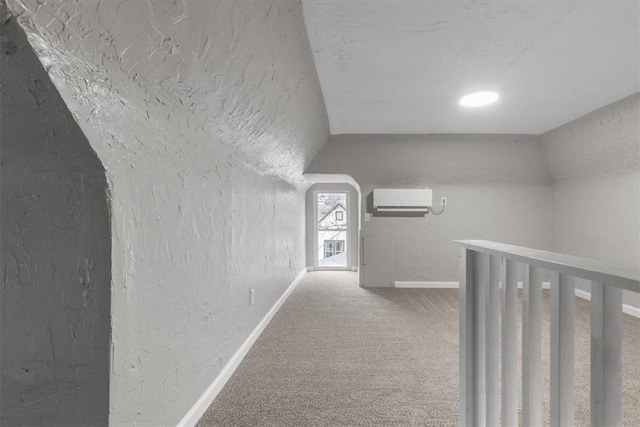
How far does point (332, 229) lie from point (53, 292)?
5.52 meters

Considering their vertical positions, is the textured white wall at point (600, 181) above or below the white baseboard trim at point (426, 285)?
above

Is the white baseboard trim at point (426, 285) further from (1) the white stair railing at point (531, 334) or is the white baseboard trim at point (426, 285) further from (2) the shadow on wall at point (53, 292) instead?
(2) the shadow on wall at point (53, 292)

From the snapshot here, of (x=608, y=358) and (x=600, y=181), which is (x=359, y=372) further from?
(x=600, y=181)

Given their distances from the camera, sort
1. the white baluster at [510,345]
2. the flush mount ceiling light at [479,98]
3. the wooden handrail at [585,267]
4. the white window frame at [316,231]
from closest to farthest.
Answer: the wooden handrail at [585,267]
the white baluster at [510,345]
the flush mount ceiling light at [479,98]
the white window frame at [316,231]

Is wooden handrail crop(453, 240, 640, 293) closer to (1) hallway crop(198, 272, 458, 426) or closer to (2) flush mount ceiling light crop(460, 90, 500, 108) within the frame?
(1) hallway crop(198, 272, 458, 426)

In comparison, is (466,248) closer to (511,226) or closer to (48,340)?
(48,340)

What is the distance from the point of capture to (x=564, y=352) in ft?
2.30

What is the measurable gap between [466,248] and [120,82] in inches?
52.0

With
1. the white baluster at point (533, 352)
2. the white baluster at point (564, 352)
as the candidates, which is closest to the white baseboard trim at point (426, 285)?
the white baluster at point (533, 352)

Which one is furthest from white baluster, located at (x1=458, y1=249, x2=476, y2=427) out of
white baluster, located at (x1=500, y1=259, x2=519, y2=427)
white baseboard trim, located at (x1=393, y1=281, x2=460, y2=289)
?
white baseboard trim, located at (x1=393, y1=281, x2=460, y2=289)

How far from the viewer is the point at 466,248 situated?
1.16 meters

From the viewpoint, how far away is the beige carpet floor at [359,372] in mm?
1558

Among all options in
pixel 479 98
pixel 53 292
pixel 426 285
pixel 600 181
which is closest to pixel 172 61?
pixel 53 292

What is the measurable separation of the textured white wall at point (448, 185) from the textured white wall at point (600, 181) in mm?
256
